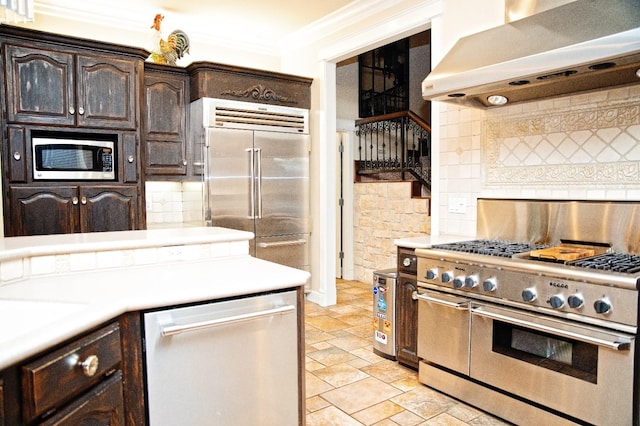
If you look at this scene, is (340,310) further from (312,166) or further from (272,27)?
(272,27)

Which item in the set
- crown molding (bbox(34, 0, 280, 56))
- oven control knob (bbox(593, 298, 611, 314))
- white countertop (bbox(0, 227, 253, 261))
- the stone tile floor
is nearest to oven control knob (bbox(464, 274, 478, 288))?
oven control knob (bbox(593, 298, 611, 314))

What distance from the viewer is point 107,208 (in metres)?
3.60

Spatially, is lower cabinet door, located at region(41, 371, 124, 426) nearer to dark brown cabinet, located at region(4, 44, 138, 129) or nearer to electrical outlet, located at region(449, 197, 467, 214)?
electrical outlet, located at region(449, 197, 467, 214)

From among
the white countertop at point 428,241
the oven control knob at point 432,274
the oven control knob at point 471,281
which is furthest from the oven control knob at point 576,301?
the white countertop at point 428,241

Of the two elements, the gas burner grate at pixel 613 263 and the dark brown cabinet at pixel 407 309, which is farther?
the dark brown cabinet at pixel 407 309

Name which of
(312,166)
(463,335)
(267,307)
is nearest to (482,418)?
(463,335)

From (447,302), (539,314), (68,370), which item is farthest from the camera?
(447,302)

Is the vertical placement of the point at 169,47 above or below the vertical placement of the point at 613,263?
above

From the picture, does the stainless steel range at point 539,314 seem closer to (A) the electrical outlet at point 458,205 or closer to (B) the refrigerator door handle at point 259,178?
(A) the electrical outlet at point 458,205

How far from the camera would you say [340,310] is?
4.50m

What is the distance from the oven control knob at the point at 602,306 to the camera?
1875 mm

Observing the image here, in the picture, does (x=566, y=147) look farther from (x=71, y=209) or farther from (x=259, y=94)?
(x=71, y=209)

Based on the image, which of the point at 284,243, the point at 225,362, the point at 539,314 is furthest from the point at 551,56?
the point at 284,243

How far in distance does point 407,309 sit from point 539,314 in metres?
1.00
